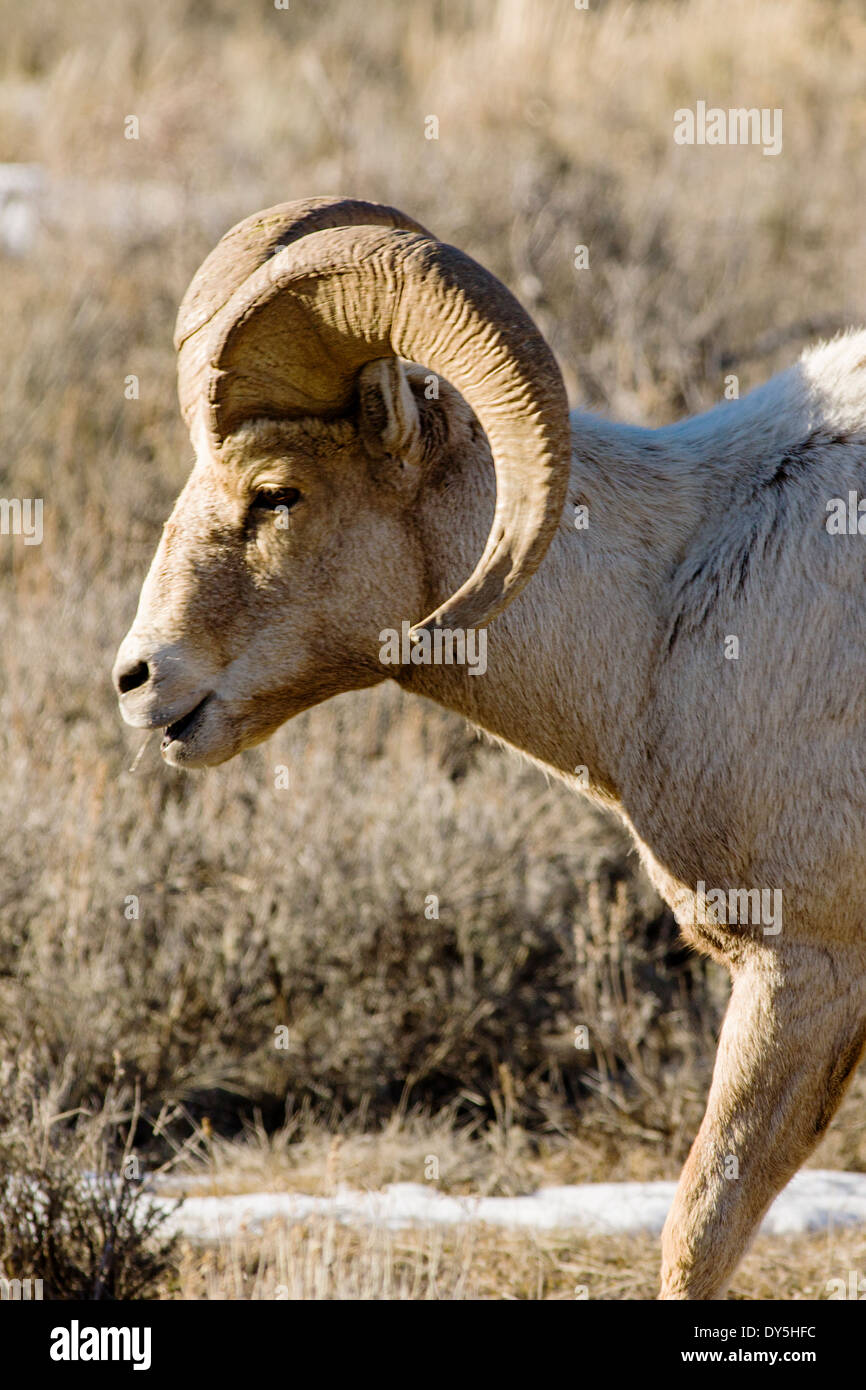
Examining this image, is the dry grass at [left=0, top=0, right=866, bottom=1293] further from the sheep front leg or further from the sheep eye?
the sheep eye

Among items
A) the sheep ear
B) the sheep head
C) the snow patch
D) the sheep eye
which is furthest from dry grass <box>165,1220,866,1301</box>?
the sheep ear

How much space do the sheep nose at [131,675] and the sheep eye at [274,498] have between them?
429mm

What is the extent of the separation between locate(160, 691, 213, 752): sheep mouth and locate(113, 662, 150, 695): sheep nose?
122 mm

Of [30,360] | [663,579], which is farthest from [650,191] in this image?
[663,579]

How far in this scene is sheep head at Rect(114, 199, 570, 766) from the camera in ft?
10.0

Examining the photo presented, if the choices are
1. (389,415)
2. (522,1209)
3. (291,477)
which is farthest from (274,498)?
(522,1209)

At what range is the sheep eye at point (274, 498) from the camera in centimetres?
327

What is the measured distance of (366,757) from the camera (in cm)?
666

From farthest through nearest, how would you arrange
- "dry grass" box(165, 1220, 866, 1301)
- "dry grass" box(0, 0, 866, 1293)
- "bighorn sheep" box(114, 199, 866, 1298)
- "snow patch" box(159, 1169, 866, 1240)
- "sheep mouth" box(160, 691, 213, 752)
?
1. "dry grass" box(0, 0, 866, 1293)
2. "snow patch" box(159, 1169, 866, 1240)
3. "dry grass" box(165, 1220, 866, 1301)
4. "sheep mouth" box(160, 691, 213, 752)
5. "bighorn sheep" box(114, 199, 866, 1298)

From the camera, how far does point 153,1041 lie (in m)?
5.14

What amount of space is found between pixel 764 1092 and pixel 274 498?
168 cm

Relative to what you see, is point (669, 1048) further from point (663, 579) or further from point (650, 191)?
point (650, 191)

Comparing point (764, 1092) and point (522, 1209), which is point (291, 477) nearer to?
point (764, 1092)
